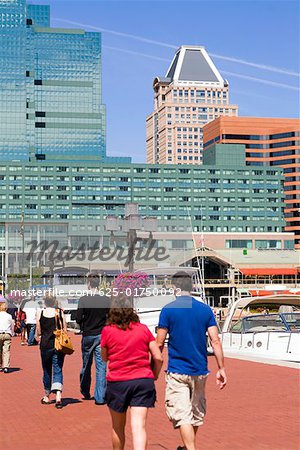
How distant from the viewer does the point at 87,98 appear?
7854 inches

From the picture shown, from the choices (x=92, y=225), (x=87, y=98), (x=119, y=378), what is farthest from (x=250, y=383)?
(x=87, y=98)

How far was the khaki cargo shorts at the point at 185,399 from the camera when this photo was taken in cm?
757

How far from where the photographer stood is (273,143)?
623 ft

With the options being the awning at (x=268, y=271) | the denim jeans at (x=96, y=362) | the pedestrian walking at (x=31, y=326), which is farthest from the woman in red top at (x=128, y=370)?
the awning at (x=268, y=271)

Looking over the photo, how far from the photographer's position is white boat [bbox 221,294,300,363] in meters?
21.4

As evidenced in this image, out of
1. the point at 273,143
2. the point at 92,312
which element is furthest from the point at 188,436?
the point at 273,143

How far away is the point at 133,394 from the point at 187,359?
817 mm

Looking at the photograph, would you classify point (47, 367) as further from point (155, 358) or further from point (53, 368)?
point (155, 358)

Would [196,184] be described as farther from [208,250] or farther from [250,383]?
[250,383]

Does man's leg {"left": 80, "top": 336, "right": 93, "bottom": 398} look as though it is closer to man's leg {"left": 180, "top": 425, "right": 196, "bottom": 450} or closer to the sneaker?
the sneaker

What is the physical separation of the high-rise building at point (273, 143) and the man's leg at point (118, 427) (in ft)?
589

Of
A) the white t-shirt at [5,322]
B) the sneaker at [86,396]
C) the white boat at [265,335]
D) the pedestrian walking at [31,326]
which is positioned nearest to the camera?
the sneaker at [86,396]

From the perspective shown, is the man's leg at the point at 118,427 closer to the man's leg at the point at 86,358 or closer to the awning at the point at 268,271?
the man's leg at the point at 86,358

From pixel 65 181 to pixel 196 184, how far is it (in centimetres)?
2627
